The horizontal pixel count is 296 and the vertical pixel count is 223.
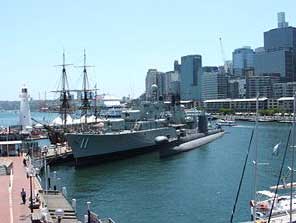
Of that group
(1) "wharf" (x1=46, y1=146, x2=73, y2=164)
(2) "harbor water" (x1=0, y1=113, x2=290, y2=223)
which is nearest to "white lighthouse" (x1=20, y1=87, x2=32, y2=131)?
(1) "wharf" (x1=46, y1=146, x2=73, y2=164)

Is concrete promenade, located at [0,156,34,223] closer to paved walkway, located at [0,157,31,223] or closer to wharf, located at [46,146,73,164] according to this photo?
paved walkway, located at [0,157,31,223]

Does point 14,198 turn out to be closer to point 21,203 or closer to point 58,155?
point 21,203

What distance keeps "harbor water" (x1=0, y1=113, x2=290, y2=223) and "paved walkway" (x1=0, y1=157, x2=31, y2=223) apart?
6.26 m

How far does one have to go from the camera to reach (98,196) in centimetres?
5934

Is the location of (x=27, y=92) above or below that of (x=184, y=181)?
above

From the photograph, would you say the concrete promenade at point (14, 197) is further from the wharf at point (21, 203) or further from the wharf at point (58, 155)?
the wharf at point (58, 155)

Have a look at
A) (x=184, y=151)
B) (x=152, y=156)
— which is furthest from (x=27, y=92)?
(x=184, y=151)

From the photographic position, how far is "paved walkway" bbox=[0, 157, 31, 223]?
37.4 metres

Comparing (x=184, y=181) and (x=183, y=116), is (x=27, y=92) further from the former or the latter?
(x=183, y=116)

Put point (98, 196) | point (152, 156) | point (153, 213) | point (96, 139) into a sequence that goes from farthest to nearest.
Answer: point (152, 156) < point (96, 139) < point (98, 196) < point (153, 213)

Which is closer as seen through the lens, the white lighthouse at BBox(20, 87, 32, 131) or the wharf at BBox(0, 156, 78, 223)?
the wharf at BBox(0, 156, 78, 223)

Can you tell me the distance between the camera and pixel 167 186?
2591 inches

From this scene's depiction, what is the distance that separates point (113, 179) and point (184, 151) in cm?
3751

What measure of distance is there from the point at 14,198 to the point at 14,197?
0.42 meters
